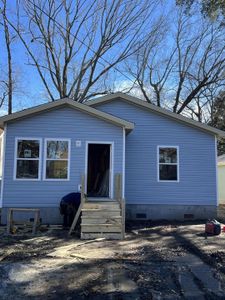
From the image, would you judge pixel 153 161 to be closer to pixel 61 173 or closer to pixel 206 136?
pixel 206 136

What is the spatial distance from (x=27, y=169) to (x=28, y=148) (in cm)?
74

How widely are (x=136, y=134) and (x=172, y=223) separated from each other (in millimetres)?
3780

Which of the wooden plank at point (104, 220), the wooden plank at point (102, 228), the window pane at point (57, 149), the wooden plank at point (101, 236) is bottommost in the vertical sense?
the wooden plank at point (101, 236)

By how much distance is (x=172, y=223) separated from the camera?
13.5m

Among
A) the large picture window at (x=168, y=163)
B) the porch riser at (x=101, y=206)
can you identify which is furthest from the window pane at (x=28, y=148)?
the large picture window at (x=168, y=163)

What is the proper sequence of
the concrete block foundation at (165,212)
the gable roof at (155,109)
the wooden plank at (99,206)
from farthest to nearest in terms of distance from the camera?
1. the gable roof at (155,109)
2. the concrete block foundation at (165,212)
3. the wooden plank at (99,206)

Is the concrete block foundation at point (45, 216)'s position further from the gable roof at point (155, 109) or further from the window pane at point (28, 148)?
the gable roof at point (155, 109)

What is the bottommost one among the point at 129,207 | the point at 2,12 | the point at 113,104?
the point at 129,207

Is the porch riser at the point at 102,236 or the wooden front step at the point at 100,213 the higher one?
the wooden front step at the point at 100,213

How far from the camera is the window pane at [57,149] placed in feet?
41.7

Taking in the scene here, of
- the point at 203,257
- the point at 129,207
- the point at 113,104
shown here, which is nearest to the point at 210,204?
the point at 129,207

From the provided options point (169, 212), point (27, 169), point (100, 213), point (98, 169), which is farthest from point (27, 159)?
point (169, 212)

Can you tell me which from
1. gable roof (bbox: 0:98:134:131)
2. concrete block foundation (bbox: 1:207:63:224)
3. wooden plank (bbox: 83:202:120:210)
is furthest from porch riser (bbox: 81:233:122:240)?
gable roof (bbox: 0:98:134:131)

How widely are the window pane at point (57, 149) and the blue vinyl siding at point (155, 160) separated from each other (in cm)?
285
